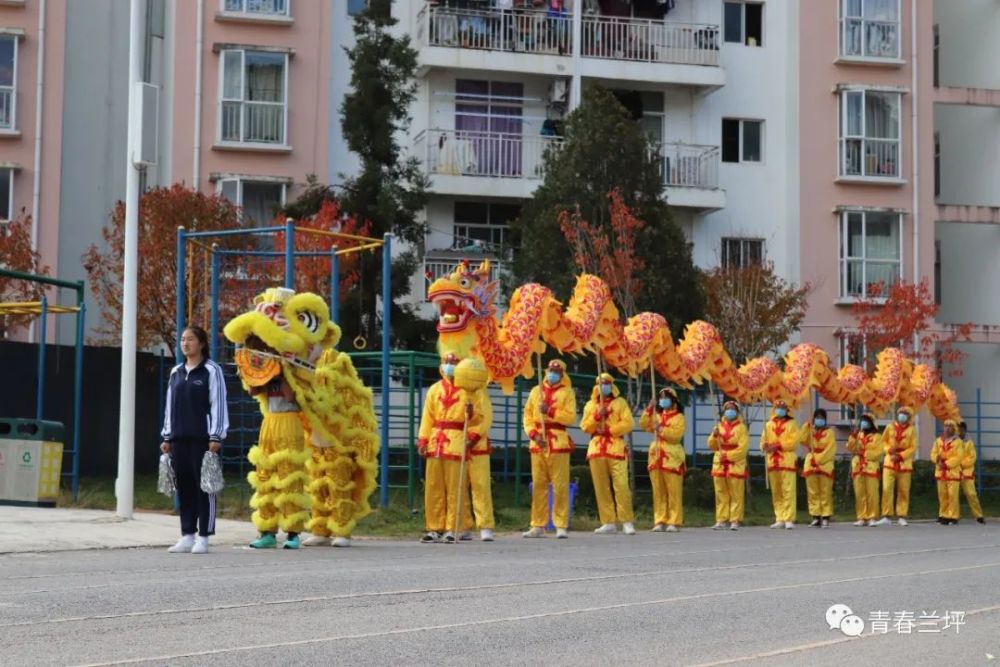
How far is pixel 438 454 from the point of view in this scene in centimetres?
1845

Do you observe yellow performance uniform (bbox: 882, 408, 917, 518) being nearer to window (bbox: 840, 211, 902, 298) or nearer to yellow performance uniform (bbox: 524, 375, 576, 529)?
window (bbox: 840, 211, 902, 298)

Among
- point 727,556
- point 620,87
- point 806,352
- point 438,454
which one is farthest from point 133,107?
point 620,87

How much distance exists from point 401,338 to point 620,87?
1052 cm

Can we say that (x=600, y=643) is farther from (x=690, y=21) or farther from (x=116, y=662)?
(x=690, y=21)

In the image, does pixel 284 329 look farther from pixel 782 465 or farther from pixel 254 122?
pixel 254 122

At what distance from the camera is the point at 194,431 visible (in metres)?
15.1

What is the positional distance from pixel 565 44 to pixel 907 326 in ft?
34.3

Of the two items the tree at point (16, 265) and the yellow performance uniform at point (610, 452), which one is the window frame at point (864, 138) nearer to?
the tree at point (16, 265)

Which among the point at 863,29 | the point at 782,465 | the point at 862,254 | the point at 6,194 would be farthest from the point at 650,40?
the point at 782,465

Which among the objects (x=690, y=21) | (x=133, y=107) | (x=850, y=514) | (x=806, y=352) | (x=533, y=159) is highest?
(x=690, y=21)

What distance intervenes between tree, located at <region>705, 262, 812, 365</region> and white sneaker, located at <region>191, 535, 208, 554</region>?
68.6 ft

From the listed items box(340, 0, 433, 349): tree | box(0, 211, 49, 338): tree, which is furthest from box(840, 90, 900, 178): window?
box(0, 211, 49, 338): tree

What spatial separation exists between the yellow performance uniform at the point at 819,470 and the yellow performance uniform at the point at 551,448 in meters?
8.10

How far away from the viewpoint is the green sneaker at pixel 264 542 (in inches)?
621
